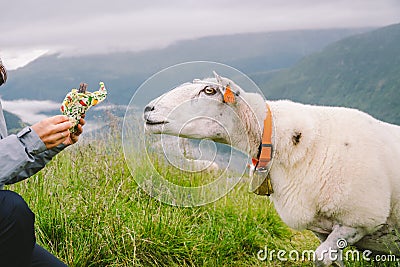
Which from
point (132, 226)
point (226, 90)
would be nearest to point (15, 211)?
point (226, 90)

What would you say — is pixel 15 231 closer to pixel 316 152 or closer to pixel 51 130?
pixel 51 130

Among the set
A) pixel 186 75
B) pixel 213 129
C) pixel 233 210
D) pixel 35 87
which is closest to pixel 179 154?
pixel 213 129

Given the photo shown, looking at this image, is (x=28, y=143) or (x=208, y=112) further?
(x=208, y=112)

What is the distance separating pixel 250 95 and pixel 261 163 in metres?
0.50

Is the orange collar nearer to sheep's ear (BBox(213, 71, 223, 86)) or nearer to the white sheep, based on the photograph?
the white sheep

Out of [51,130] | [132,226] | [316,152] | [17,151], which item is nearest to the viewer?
[17,151]

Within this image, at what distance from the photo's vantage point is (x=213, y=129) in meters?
3.21

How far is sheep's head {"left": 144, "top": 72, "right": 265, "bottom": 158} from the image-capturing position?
3.06 meters

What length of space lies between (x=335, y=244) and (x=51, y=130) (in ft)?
6.78

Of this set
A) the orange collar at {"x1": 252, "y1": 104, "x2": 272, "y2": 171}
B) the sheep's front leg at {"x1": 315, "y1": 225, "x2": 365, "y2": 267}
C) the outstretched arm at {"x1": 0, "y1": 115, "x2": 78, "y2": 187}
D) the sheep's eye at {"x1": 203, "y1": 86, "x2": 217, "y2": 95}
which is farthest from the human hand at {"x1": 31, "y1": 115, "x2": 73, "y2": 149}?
the sheep's front leg at {"x1": 315, "y1": 225, "x2": 365, "y2": 267}

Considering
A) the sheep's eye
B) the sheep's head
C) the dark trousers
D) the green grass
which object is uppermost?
the sheep's eye

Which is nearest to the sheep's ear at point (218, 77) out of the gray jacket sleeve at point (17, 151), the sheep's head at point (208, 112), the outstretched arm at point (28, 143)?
the sheep's head at point (208, 112)

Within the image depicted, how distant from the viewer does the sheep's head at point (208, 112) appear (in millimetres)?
3062

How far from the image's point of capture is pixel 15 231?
91.9 inches
